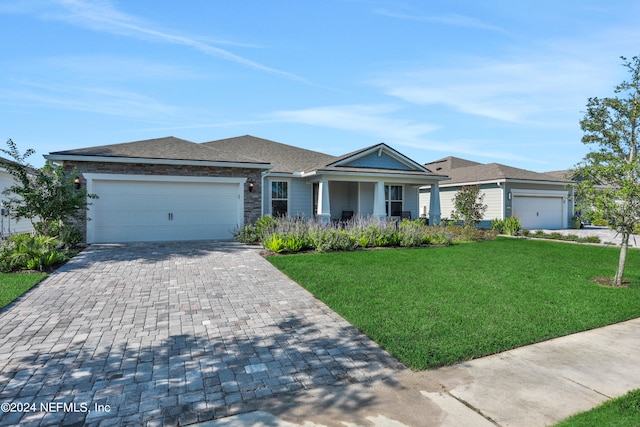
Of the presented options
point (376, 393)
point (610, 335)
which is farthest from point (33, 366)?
point (610, 335)

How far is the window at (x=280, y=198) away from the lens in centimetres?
1628

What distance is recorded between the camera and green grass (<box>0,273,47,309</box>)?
18.4 feet

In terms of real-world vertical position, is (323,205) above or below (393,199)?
below

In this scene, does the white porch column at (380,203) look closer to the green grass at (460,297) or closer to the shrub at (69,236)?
the green grass at (460,297)

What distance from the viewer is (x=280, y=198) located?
→ 1641cm

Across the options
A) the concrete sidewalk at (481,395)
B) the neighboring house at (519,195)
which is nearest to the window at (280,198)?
the neighboring house at (519,195)

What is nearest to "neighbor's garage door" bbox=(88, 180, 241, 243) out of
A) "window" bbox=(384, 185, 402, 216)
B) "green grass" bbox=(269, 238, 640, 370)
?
"green grass" bbox=(269, 238, 640, 370)

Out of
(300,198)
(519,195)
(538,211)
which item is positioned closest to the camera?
(300,198)

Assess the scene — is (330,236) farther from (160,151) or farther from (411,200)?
(411,200)

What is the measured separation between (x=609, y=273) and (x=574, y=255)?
2811 mm

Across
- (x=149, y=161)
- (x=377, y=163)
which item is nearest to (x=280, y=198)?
(x=377, y=163)

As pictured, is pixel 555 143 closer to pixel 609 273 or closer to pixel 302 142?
pixel 609 273

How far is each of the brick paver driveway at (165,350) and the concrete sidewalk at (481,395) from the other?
25 cm

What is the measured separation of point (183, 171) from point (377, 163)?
30.7ft
